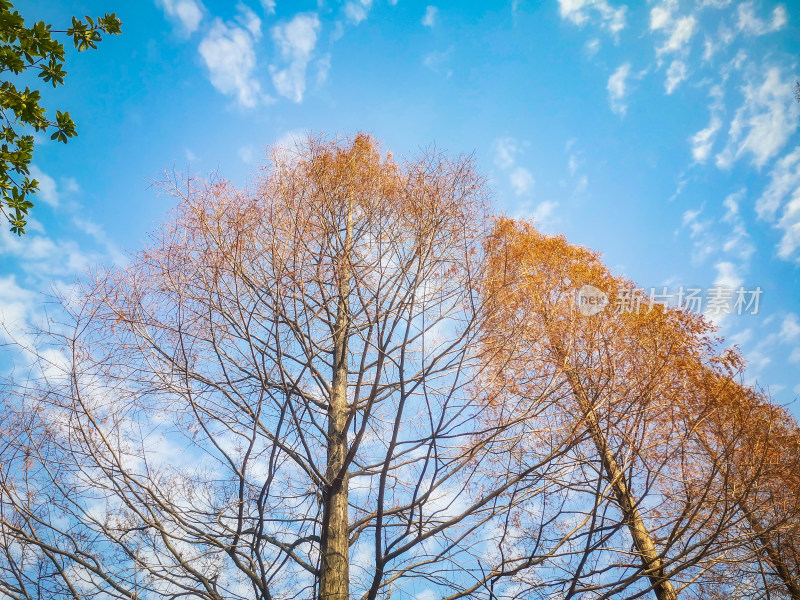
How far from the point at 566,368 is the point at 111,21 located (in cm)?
411

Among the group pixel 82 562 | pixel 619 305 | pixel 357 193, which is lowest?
pixel 82 562

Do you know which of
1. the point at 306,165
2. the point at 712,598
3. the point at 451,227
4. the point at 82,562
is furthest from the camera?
the point at 712,598

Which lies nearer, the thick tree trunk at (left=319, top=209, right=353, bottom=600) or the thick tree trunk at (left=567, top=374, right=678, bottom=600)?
the thick tree trunk at (left=567, top=374, right=678, bottom=600)

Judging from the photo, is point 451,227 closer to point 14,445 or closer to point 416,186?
point 416,186

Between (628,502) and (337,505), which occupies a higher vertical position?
(337,505)

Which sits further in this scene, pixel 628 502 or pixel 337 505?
pixel 628 502

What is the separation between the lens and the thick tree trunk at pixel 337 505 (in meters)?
2.92

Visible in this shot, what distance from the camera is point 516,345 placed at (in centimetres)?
327

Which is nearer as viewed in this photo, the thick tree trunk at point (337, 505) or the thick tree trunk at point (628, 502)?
the thick tree trunk at point (628, 502)

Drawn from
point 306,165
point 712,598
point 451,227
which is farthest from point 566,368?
point 712,598

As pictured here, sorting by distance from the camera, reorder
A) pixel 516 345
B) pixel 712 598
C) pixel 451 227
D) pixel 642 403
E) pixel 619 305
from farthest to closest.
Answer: pixel 619 305
pixel 712 598
pixel 451 227
pixel 516 345
pixel 642 403

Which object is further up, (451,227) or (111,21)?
(111,21)

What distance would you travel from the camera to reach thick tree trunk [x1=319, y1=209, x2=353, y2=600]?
292 cm

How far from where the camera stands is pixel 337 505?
331cm
